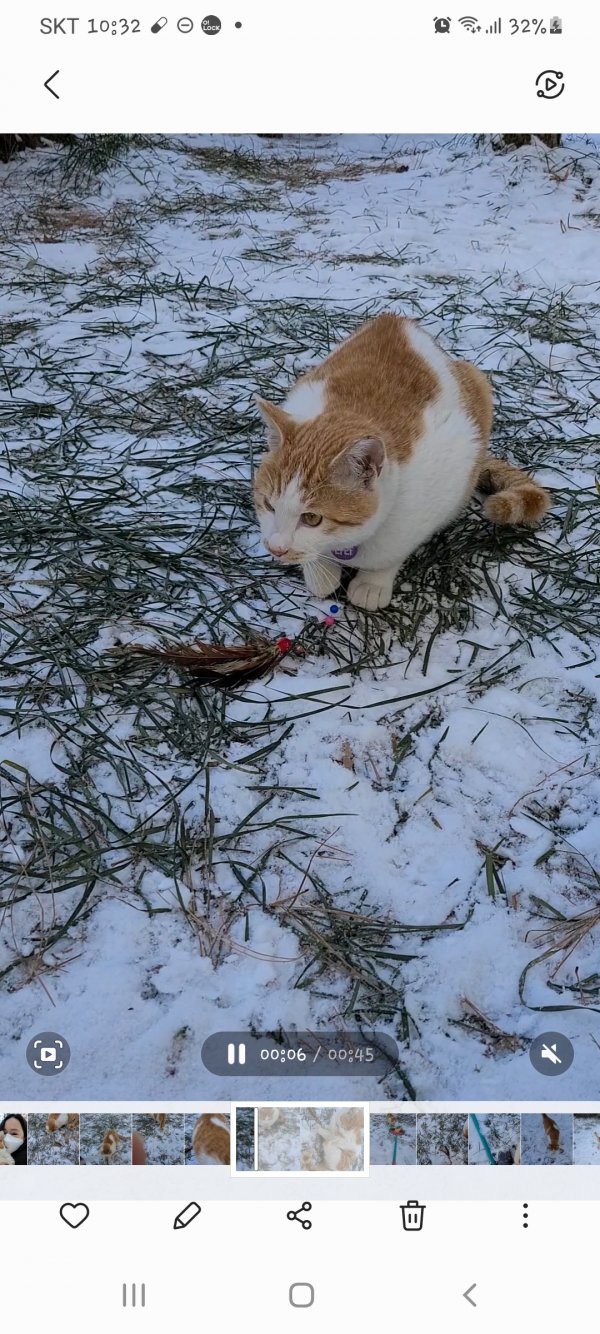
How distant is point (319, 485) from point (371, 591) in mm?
293

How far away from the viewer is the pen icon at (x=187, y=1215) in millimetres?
955

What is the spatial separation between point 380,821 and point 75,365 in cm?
194

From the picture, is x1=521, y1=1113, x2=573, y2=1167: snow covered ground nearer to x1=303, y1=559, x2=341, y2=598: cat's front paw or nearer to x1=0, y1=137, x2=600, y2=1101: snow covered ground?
x1=0, y1=137, x2=600, y2=1101: snow covered ground

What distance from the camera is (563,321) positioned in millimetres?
3025

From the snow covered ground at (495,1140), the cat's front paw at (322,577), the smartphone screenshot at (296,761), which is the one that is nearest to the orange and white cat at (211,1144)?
the smartphone screenshot at (296,761)

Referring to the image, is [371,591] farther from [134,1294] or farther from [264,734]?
[134,1294]

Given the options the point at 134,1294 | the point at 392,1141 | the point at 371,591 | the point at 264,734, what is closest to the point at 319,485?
the point at 371,591

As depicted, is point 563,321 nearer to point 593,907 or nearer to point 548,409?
point 548,409

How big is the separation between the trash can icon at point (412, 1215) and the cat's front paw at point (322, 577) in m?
1.19

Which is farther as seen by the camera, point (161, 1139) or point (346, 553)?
point (346, 553)

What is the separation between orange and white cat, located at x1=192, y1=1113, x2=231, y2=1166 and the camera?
3.16 ft

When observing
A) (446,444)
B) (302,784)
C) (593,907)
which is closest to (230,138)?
(446,444)

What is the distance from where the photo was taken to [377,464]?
166cm

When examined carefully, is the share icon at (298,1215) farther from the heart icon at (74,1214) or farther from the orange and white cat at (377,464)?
the orange and white cat at (377,464)
